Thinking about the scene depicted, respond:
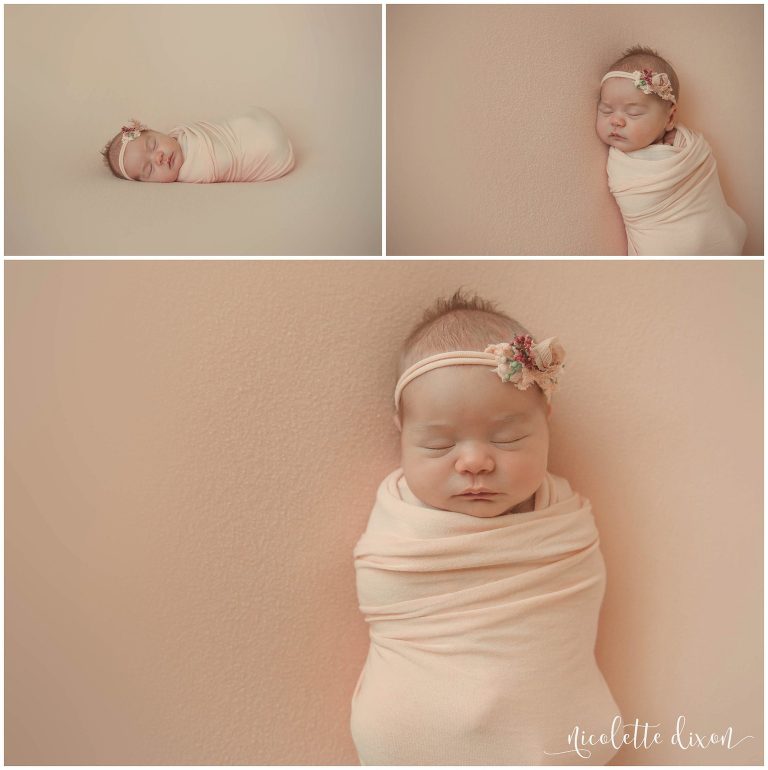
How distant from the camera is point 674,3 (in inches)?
53.6

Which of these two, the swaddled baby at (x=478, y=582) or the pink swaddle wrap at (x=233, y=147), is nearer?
the swaddled baby at (x=478, y=582)

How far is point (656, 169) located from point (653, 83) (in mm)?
168

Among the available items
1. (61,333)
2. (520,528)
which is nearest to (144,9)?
(61,333)

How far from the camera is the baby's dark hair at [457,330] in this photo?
1123 mm

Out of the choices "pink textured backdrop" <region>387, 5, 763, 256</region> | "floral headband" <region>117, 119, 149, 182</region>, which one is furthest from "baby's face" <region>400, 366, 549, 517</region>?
"floral headband" <region>117, 119, 149, 182</region>

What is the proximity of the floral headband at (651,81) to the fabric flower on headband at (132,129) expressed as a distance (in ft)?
3.05

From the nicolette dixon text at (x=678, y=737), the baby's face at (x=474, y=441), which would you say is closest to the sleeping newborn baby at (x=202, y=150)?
the baby's face at (x=474, y=441)

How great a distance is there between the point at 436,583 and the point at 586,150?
903mm

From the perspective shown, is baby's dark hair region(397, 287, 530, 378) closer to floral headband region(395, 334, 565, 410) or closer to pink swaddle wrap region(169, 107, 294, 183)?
floral headband region(395, 334, 565, 410)

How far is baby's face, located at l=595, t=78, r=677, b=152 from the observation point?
132 cm

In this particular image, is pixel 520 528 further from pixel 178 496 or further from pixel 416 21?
pixel 416 21

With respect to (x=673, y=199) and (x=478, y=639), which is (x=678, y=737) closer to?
(x=478, y=639)

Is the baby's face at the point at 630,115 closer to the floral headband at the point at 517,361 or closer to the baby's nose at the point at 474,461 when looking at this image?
the floral headband at the point at 517,361

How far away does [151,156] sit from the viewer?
4.11ft
